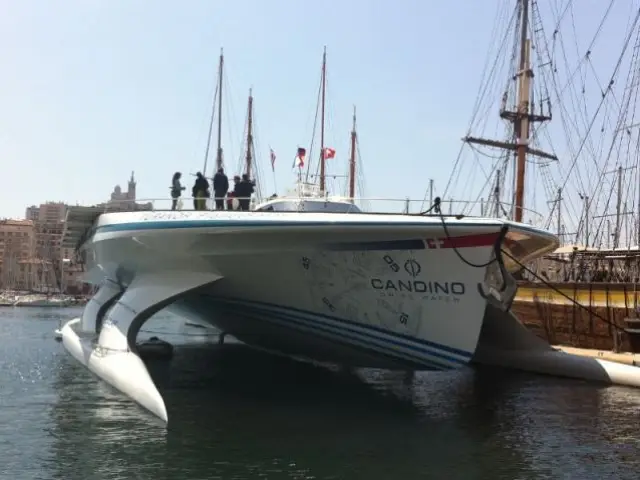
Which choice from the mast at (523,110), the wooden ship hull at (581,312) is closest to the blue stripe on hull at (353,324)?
the wooden ship hull at (581,312)

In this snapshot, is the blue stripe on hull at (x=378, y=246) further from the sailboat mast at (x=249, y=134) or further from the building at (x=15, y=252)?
the building at (x=15, y=252)

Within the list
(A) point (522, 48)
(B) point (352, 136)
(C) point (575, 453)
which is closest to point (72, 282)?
(B) point (352, 136)

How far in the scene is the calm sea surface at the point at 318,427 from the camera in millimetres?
8992

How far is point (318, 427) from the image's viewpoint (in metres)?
11.3

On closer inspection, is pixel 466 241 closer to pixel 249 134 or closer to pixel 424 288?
pixel 424 288

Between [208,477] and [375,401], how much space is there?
19.6ft

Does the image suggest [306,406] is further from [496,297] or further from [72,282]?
[72,282]

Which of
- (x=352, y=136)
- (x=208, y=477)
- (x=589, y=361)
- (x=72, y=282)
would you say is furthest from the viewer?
(x=72, y=282)

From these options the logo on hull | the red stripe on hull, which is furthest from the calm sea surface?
the red stripe on hull

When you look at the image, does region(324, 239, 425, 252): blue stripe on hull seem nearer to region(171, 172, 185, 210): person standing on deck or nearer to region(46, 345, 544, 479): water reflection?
region(46, 345, 544, 479): water reflection

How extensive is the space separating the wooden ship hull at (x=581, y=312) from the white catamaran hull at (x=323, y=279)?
17.0 ft

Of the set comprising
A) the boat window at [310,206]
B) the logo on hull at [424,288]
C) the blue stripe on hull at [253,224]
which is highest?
the boat window at [310,206]

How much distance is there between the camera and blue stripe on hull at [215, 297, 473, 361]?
13262 millimetres

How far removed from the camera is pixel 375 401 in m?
14.0
